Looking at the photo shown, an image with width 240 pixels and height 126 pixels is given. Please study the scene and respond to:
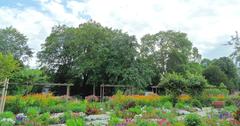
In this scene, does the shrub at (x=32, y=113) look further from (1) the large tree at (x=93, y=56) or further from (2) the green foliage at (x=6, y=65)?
(1) the large tree at (x=93, y=56)

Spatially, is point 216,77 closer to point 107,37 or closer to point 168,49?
point 168,49

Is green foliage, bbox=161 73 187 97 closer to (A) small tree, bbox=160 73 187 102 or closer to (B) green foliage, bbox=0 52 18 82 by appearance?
(A) small tree, bbox=160 73 187 102

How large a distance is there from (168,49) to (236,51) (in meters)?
29.9

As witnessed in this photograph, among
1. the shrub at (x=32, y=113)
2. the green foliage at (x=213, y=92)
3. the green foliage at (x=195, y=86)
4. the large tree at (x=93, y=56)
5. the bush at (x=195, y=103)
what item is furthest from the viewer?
the large tree at (x=93, y=56)

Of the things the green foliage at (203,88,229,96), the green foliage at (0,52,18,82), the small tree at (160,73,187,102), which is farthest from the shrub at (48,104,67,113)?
the green foliage at (203,88,229,96)

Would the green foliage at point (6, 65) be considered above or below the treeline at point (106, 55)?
below

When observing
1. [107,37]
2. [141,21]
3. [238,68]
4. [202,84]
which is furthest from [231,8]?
[107,37]

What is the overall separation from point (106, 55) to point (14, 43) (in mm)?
13345

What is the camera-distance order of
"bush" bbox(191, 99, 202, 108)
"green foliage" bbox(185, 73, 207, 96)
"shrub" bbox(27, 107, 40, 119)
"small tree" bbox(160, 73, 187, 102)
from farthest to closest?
"green foliage" bbox(185, 73, 207, 96), "small tree" bbox(160, 73, 187, 102), "bush" bbox(191, 99, 202, 108), "shrub" bbox(27, 107, 40, 119)

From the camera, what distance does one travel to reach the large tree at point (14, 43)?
34031mm

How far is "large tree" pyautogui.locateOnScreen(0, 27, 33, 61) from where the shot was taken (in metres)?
34.0

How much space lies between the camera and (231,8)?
9.46 m

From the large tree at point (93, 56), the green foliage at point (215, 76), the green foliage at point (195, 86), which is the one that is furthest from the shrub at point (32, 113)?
the green foliage at point (215, 76)

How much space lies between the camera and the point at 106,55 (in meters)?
29.5
